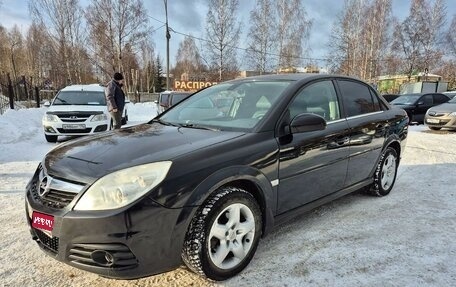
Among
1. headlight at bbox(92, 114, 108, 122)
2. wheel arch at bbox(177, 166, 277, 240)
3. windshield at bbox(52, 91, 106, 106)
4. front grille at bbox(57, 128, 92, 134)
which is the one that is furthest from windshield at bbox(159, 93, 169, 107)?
wheel arch at bbox(177, 166, 277, 240)

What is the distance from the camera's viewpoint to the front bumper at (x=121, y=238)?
221cm

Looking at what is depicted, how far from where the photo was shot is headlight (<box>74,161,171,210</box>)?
2260 millimetres

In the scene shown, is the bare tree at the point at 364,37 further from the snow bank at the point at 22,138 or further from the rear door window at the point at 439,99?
the snow bank at the point at 22,138

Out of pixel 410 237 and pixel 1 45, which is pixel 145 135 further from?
pixel 1 45

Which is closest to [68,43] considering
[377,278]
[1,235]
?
[1,235]

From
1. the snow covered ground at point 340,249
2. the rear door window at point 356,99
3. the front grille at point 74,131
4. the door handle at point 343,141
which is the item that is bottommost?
the snow covered ground at point 340,249

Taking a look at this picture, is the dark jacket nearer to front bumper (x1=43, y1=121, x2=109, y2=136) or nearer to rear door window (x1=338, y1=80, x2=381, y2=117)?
front bumper (x1=43, y1=121, x2=109, y2=136)

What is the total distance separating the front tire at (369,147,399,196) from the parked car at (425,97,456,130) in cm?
896

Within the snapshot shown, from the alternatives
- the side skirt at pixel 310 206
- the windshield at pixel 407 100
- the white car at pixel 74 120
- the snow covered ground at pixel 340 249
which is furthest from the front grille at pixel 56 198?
the windshield at pixel 407 100

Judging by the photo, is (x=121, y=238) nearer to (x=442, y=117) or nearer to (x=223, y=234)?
(x=223, y=234)

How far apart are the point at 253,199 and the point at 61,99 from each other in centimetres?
947

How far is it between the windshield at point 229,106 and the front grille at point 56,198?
4.45ft

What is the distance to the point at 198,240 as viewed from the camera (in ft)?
8.11

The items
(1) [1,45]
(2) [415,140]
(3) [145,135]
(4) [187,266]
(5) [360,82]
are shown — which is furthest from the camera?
(1) [1,45]
